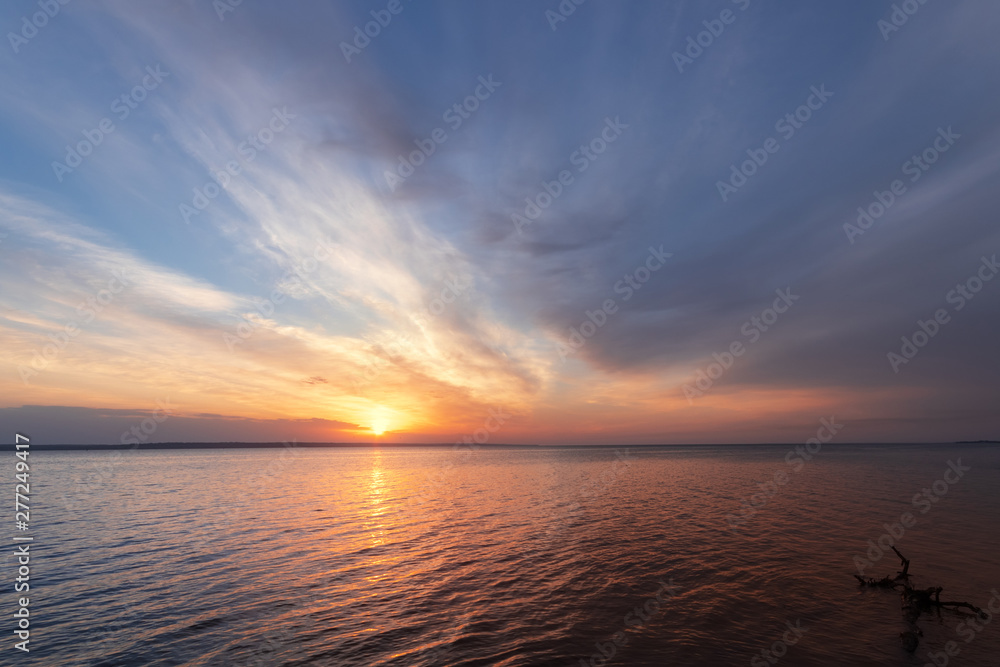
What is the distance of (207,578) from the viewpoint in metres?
25.1

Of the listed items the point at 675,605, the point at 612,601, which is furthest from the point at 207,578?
the point at 675,605

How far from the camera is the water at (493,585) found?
16.5 meters

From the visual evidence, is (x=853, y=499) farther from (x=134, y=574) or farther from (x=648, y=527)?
(x=134, y=574)
